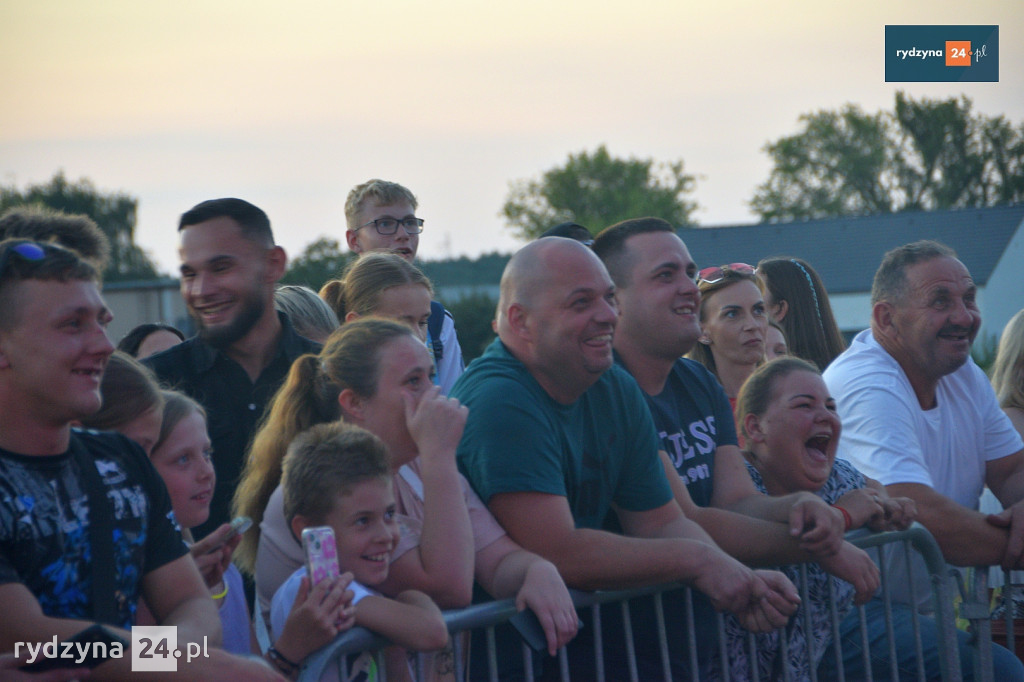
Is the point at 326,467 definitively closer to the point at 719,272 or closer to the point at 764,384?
the point at 764,384

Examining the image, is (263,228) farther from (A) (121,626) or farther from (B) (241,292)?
(A) (121,626)

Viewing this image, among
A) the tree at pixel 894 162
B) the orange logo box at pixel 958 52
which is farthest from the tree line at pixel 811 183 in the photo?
the orange logo box at pixel 958 52

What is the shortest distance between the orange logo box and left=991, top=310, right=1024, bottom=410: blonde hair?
4908 mm

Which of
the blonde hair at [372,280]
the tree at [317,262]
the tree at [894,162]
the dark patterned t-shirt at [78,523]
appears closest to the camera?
the dark patterned t-shirt at [78,523]

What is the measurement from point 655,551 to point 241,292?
190 centimetres

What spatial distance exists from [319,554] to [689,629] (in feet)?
4.46

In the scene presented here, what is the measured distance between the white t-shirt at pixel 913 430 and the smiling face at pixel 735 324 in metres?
0.46

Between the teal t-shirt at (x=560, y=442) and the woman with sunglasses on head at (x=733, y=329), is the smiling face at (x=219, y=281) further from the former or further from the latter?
the woman with sunglasses on head at (x=733, y=329)

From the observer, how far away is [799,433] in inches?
149

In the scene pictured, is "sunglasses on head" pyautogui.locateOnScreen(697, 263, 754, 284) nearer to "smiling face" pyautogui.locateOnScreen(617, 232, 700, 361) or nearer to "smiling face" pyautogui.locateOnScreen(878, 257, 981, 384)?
"smiling face" pyautogui.locateOnScreen(878, 257, 981, 384)

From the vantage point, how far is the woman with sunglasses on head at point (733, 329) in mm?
4967

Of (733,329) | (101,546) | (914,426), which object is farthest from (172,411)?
(914,426)

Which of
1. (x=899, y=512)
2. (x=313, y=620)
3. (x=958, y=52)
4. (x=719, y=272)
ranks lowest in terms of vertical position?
(x=899, y=512)

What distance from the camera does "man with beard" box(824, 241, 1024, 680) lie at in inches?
161
